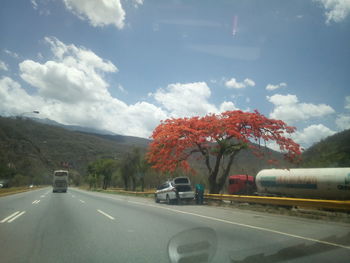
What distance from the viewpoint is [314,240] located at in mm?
7922

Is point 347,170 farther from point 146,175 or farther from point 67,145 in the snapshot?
point 67,145

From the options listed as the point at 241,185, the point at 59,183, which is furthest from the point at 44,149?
the point at 241,185

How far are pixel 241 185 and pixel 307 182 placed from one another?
389 inches

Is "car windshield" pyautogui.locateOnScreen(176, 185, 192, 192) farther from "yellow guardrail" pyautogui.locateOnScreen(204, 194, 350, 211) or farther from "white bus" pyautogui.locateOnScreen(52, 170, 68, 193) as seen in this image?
"white bus" pyautogui.locateOnScreen(52, 170, 68, 193)

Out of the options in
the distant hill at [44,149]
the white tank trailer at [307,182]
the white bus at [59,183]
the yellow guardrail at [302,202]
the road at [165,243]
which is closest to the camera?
the road at [165,243]

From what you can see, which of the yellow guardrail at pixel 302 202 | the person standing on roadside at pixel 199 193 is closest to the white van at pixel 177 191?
the person standing on roadside at pixel 199 193

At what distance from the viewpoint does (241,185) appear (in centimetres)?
2916

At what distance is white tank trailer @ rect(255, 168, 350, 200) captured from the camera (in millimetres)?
17594

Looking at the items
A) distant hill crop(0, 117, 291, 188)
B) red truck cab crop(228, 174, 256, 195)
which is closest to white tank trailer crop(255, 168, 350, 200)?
red truck cab crop(228, 174, 256, 195)

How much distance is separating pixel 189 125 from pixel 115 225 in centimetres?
1393

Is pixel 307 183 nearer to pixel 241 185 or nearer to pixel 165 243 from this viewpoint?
pixel 241 185

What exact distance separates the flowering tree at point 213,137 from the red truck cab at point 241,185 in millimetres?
5117

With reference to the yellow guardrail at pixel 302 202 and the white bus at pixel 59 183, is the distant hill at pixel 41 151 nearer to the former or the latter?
the white bus at pixel 59 183

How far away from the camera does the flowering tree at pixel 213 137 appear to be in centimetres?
2159
